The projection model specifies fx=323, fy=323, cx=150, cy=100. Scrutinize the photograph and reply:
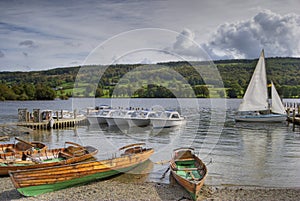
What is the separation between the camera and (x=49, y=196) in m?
15.6

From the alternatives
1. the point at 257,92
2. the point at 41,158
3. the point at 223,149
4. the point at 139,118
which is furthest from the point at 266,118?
the point at 41,158

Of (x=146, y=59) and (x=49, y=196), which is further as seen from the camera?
(x=146, y=59)

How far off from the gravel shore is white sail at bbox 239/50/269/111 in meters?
38.0

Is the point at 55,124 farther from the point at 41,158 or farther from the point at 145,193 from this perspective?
the point at 145,193

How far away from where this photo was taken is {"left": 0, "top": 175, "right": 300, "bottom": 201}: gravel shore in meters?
15.3

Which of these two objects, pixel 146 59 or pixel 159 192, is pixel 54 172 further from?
pixel 146 59

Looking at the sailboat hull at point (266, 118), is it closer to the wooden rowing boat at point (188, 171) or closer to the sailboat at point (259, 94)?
the sailboat at point (259, 94)

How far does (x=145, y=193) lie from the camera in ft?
52.3

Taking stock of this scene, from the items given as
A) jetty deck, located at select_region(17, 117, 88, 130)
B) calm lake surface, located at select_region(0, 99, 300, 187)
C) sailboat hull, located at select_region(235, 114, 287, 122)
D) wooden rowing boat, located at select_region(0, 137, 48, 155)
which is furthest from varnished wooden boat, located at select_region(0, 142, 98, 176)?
sailboat hull, located at select_region(235, 114, 287, 122)

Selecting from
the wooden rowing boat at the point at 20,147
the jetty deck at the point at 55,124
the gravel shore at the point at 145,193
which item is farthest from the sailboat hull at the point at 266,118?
the wooden rowing boat at the point at 20,147

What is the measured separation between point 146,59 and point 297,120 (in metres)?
31.7

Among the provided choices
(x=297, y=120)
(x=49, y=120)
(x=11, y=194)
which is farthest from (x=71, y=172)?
(x=297, y=120)

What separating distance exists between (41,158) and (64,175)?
17.9 ft

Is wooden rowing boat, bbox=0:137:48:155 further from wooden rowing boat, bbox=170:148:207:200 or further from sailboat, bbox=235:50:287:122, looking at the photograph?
sailboat, bbox=235:50:287:122
